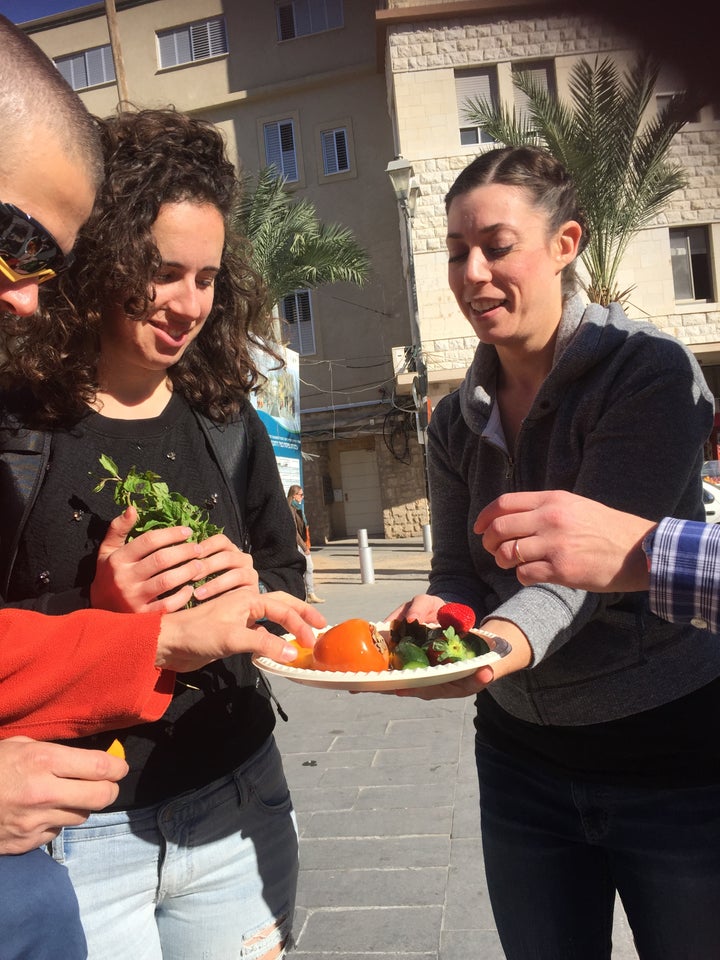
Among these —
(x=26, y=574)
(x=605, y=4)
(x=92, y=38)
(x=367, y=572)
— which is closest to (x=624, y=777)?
(x=26, y=574)

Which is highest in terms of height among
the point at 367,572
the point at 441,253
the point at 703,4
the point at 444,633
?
the point at 441,253

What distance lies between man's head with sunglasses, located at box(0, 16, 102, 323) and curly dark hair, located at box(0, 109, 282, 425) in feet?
1.23

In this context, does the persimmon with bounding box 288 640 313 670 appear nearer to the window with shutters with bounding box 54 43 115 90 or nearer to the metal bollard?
the metal bollard

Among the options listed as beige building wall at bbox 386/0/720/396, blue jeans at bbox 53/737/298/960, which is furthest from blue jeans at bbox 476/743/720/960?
beige building wall at bbox 386/0/720/396

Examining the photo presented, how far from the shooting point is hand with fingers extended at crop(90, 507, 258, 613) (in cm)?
152

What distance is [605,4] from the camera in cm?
55

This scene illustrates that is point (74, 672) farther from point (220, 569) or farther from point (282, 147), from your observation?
point (282, 147)

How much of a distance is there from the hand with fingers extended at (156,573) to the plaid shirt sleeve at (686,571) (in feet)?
2.57

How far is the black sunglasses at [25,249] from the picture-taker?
4.36 ft

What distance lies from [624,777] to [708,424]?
783mm

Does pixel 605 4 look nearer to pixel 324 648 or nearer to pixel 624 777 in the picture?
pixel 324 648

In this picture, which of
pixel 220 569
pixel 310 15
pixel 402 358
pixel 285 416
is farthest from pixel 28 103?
pixel 310 15

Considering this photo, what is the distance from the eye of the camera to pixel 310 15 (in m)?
25.0

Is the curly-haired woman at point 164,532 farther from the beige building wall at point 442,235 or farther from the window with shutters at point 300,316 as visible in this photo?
the window with shutters at point 300,316
